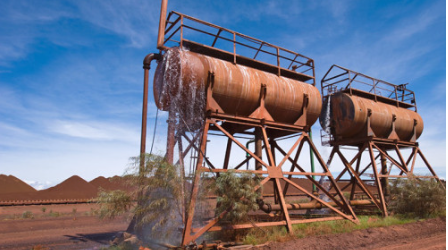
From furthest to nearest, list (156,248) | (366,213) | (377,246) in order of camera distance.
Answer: (366,213)
(377,246)
(156,248)

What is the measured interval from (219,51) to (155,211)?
6855mm

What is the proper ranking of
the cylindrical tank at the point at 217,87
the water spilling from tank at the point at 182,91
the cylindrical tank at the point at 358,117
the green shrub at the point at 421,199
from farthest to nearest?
the cylindrical tank at the point at 358,117
the green shrub at the point at 421,199
the cylindrical tank at the point at 217,87
the water spilling from tank at the point at 182,91

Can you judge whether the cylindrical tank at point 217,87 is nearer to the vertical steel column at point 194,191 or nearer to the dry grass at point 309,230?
the vertical steel column at point 194,191

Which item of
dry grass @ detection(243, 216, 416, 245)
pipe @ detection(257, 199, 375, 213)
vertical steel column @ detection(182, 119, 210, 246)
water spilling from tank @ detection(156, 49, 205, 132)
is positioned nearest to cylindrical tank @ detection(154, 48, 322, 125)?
water spilling from tank @ detection(156, 49, 205, 132)

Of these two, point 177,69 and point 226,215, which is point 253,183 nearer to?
point 226,215

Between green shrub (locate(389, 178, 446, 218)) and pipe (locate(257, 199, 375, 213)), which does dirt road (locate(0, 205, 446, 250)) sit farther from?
pipe (locate(257, 199, 375, 213))

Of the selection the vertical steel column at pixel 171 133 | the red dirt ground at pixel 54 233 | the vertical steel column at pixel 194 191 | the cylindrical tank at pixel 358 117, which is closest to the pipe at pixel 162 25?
the vertical steel column at pixel 171 133

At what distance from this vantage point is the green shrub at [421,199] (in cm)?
1545

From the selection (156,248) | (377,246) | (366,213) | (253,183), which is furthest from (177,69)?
(366,213)

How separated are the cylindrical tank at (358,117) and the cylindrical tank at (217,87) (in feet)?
17.6

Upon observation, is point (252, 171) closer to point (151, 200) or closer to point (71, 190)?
point (151, 200)

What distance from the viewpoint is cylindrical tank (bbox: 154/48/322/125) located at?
1119 centimetres

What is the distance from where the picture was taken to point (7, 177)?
41.2 meters

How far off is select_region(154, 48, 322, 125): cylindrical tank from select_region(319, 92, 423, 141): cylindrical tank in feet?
17.6
